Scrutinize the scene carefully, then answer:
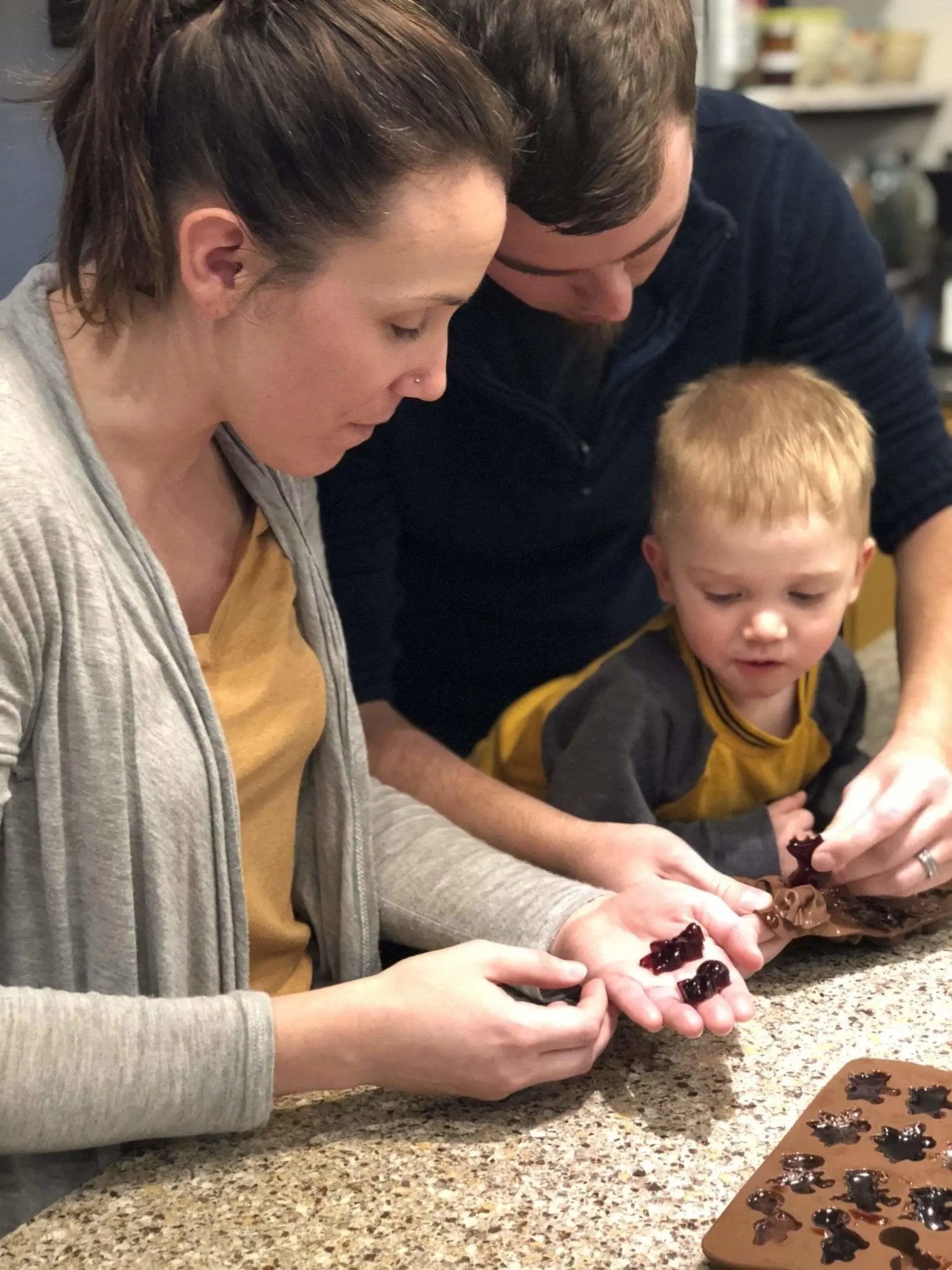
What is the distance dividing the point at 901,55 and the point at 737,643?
2662 mm

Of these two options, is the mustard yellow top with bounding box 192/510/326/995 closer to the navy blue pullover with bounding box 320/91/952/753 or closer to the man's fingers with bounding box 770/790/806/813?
the navy blue pullover with bounding box 320/91/952/753

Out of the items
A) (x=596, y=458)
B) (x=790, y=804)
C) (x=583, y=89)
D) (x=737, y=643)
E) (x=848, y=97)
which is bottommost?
(x=790, y=804)

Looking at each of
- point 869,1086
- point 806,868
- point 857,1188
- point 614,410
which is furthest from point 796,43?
point 857,1188

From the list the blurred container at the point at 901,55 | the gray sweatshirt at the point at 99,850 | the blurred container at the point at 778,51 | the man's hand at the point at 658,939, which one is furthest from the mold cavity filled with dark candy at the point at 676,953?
the blurred container at the point at 901,55

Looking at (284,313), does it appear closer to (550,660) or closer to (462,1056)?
(462,1056)

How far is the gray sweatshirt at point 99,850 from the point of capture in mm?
927

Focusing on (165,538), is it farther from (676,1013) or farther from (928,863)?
(928,863)

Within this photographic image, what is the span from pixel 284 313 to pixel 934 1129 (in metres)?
0.69

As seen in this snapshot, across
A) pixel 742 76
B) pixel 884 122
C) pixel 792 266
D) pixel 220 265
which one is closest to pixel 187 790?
pixel 220 265

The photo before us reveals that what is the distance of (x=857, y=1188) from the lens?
848mm

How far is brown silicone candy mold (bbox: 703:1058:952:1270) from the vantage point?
80 centimetres

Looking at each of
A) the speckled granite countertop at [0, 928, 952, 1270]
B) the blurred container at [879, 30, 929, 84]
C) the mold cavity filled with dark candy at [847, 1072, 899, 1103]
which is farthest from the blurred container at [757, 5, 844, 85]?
the mold cavity filled with dark candy at [847, 1072, 899, 1103]

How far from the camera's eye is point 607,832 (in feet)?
4.16

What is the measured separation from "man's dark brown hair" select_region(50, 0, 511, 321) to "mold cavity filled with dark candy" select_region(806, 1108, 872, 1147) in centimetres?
66
